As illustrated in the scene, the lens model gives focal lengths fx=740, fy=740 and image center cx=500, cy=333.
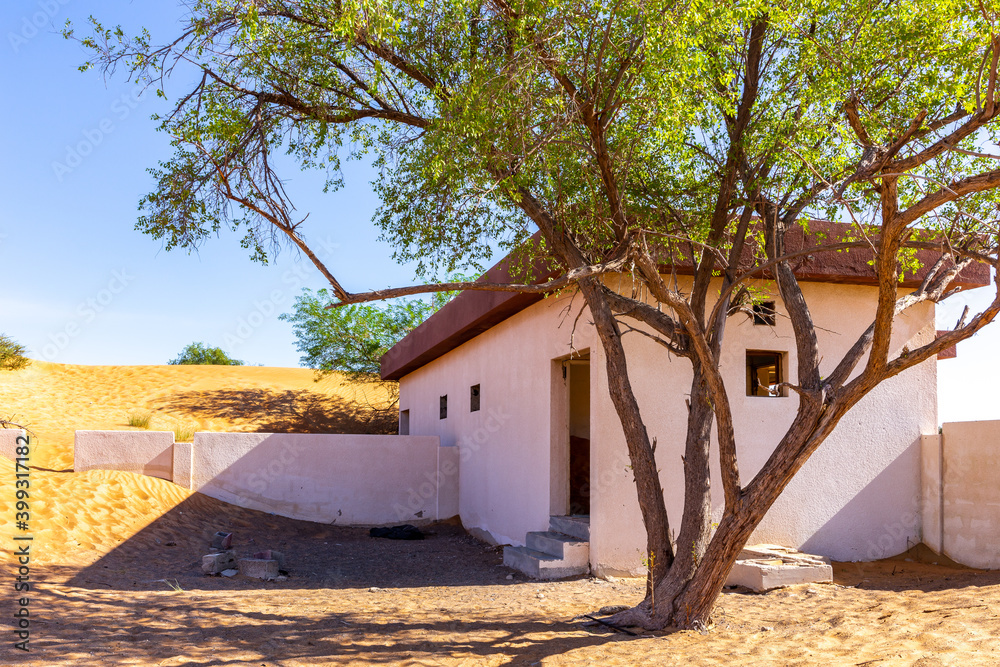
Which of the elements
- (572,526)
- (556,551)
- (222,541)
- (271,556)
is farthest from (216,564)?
(572,526)

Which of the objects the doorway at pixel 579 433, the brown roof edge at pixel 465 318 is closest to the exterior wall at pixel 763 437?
the brown roof edge at pixel 465 318

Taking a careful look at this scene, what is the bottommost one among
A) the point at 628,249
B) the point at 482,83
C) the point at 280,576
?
the point at 280,576

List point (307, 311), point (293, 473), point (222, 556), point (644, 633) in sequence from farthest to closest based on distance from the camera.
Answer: point (307, 311) → point (293, 473) → point (222, 556) → point (644, 633)

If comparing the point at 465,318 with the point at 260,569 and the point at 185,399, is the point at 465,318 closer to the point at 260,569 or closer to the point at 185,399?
the point at 260,569

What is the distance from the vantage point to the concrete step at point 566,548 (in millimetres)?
7938

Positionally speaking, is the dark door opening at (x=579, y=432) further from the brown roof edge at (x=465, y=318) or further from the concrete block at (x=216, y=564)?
the concrete block at (x=216, y=564)

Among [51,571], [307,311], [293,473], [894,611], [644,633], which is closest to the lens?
[644,633]

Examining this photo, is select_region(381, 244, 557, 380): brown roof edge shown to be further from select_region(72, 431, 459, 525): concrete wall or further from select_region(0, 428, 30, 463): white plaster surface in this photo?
select_region(0, 428, 30, 463): white plaster surface

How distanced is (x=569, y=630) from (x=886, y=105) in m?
5.05

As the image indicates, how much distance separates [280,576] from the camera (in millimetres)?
8344

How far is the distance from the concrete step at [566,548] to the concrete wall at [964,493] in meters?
4.20

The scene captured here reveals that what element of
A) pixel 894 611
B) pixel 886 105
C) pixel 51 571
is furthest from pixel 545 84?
pixel 51 571

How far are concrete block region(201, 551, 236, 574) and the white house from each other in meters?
3.32

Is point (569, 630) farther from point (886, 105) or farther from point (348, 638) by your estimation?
point (886, 105)
